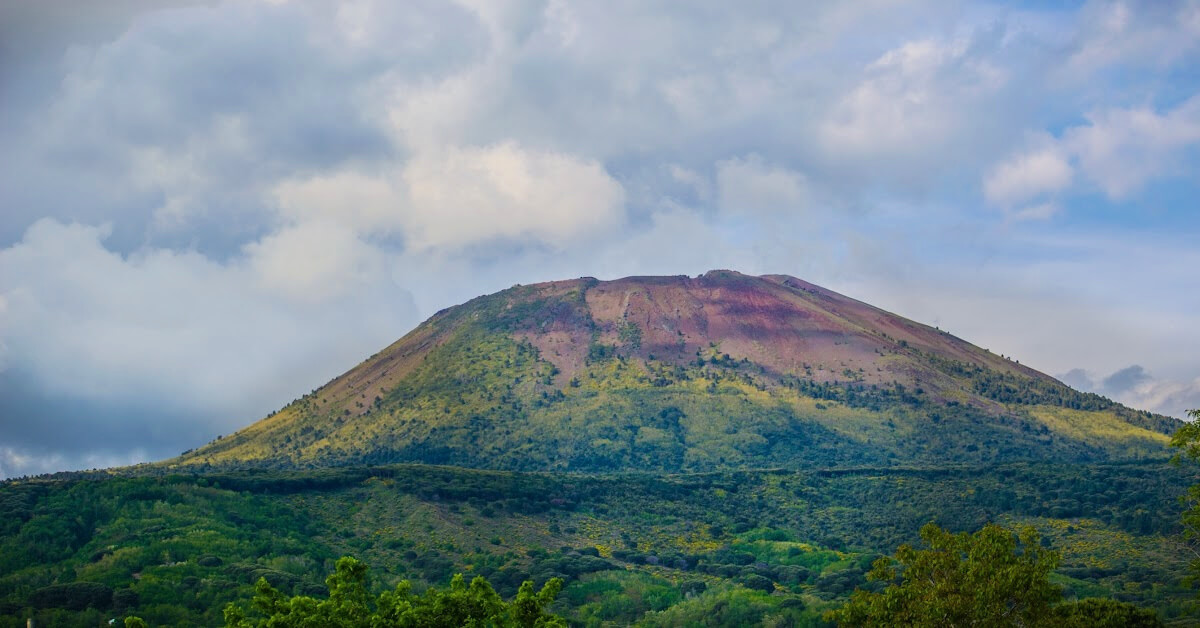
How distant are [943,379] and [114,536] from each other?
440 ft

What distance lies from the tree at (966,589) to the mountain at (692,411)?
12044 cm

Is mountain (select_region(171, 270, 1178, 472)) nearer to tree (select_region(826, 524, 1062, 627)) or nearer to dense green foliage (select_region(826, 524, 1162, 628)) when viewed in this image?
dense green foliage (select_region(826, 524, 1162, 628))

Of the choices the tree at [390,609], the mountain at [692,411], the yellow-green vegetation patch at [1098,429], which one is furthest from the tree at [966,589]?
the yellow-green vegetation patch at [1098,429]

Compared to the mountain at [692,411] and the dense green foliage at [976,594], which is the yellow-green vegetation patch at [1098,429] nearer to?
the mountain at [692,411]

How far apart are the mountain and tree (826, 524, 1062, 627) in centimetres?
12044

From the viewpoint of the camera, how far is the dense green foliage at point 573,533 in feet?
292

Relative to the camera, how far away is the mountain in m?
165

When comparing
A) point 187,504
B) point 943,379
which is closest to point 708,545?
point 187,504

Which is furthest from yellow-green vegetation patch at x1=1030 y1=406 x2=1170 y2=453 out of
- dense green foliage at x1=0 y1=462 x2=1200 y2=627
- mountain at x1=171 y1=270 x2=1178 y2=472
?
dense green foliage at x1=0 y1=462 x2=1200 y2=627

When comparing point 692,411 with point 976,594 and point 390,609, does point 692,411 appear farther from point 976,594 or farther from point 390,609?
point 390,609

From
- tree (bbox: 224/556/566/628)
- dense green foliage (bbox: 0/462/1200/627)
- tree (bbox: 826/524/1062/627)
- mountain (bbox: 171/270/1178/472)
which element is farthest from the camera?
mountain (bbox: 171/270/1178/472)

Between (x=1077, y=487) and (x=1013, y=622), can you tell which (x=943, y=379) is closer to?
(x=1077, y=487)

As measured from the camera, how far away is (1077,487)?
134 metres

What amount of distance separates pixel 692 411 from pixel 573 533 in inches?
2144
